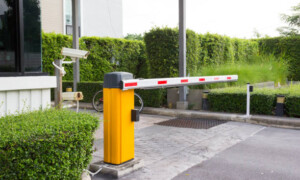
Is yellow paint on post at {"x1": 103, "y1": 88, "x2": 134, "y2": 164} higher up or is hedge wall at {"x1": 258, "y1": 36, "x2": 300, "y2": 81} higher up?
hedge wall at {"x1": 258, "y1": 36, "x2": 300, "y2": 81}

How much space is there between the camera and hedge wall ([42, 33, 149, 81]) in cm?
1207

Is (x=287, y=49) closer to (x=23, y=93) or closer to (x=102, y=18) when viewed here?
(x=23, y=93)

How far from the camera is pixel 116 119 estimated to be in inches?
153

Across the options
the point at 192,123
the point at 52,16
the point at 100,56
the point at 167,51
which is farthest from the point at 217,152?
the point at 52,16

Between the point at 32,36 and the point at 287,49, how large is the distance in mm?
15137

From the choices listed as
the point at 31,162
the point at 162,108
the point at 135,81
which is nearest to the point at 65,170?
the point at 31,162

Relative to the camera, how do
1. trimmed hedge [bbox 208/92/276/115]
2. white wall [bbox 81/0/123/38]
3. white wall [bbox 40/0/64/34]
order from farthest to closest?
1. white wall [bbox 81/0/123/38]
2. white wall [bbox 40/0/64/34]
3. trimmed hedge [bbox 208/92/276/115]

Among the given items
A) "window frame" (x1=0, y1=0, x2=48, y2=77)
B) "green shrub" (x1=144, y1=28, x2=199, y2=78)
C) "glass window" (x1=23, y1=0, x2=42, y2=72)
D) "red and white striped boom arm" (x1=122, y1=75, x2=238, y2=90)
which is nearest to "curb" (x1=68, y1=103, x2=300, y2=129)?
"green shrub" (x1=144, y1=28, x2=199, y2=78)

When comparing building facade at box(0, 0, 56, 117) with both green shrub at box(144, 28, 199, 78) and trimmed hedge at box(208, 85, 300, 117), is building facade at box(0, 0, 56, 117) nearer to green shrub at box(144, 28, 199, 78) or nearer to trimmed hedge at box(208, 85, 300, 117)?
trimmed hedge at box(208, 85, 300, 117)

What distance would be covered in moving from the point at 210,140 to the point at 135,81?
255 cm

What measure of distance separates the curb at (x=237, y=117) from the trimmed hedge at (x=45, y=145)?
519 cm

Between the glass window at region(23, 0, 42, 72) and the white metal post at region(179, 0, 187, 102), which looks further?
the white metal post at region(179, 0, 187, 102)

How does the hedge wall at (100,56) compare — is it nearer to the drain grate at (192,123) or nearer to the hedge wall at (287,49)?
the drain grate at (192,123)

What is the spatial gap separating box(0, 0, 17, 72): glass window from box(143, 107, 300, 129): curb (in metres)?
5.28
